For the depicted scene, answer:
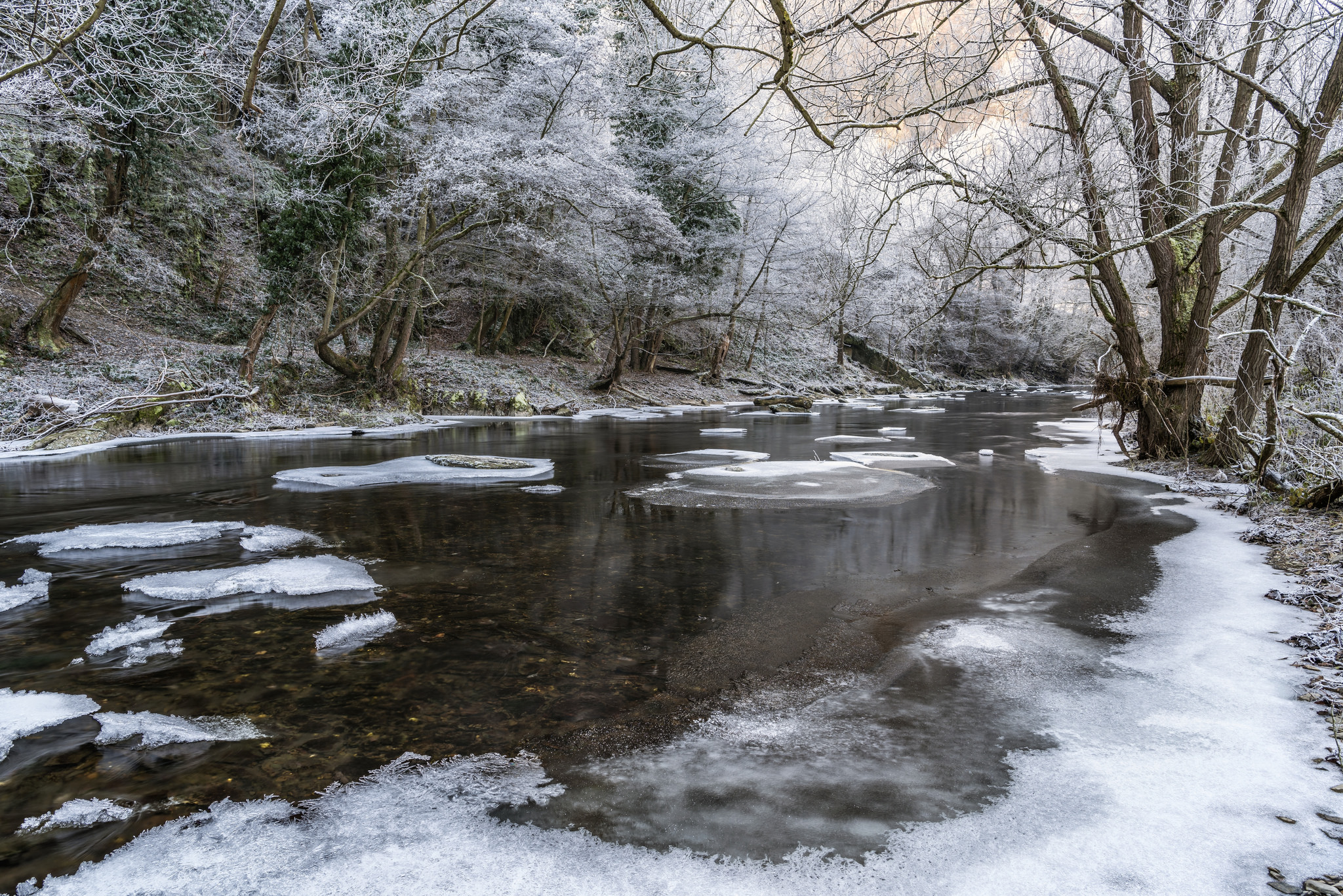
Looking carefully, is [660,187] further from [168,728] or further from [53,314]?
[168,728]

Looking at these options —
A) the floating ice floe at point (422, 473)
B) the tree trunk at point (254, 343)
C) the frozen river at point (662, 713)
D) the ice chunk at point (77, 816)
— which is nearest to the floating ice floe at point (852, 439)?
the floating ice floe at point (422, 473)

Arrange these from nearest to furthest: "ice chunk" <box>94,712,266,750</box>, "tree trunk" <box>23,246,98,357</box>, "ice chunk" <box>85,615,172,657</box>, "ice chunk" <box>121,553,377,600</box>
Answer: "ice chunk" <box>94,712,266,750</box>
"ice chunk" <box>85,615,172,657</box>
"ice chunk" <box>121,553,377,600</box>
"tree trunk" <box>23,246,98,357</box>

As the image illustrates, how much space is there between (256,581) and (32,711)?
1.53 m

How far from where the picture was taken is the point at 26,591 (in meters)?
3.84

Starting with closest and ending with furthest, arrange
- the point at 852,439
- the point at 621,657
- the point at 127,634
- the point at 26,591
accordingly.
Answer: the point at 621,657 → the point at 127,634 → the point at 26,591 → the point at 852,439

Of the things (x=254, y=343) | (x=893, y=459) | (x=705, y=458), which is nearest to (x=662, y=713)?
(x=705, y=458)

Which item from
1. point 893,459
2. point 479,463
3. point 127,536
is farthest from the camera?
point 893,459

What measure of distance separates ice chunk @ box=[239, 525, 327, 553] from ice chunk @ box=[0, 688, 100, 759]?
219 centimetres

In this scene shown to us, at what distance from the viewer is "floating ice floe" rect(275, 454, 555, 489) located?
7688 mm

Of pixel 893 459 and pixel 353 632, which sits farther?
pixel 893 459

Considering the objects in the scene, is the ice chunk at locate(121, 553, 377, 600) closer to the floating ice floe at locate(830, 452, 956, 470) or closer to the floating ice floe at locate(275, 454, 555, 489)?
the floating ice floe at locate(275, 454, 555, 489)

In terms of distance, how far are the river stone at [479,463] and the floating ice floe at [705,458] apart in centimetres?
177

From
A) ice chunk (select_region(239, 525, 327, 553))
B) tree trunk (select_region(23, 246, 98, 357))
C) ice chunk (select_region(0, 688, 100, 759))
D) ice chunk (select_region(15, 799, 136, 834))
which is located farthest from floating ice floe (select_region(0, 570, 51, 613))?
tree trunk (select_region(23, 246, 98, 357))

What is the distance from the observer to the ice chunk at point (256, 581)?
3.88 metres
